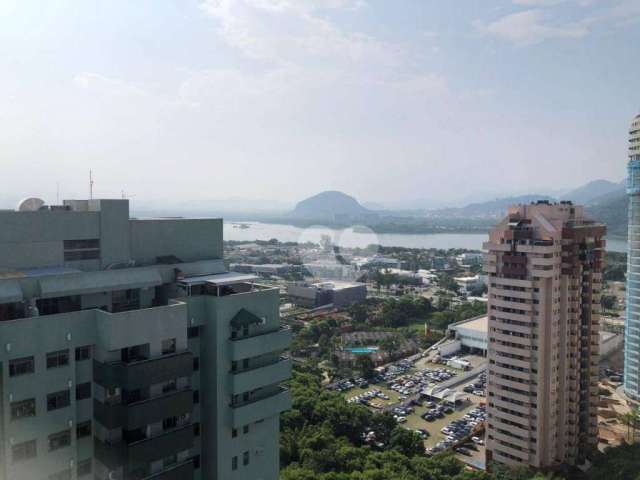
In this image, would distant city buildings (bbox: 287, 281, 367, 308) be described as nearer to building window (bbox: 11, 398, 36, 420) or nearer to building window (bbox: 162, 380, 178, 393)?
building window (bbox: 162, 380, 178, 393)

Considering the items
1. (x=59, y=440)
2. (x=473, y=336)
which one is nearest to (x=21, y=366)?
(x=59, y=440)

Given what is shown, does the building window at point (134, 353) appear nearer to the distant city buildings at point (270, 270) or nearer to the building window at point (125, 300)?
the building window at point (125, 300)

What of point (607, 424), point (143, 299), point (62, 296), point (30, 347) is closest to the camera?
point (30, 347)

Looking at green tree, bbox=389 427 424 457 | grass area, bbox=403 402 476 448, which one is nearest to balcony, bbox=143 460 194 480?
green tree, bbox=389 427 424 457

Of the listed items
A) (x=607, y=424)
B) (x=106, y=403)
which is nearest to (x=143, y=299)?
(x=106, y=403)

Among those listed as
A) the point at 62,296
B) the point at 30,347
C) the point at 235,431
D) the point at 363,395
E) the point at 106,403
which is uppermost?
the point at 62,296

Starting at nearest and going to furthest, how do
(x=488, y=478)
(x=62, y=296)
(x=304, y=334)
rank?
(x=62, y=296) < (x=488, y=478) < (x=304, y=334)

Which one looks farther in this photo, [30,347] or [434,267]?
[434,267]

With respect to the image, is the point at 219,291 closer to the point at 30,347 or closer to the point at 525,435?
the point at 30,347
